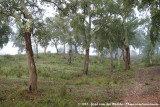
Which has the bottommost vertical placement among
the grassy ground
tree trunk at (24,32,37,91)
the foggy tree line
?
the grassy ground

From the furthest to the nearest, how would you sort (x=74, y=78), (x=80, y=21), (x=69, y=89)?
(x=80, y=21)
(x=74, y=78)
(x=69, y=89)

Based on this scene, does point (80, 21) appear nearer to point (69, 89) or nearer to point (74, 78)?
point (74, 78)

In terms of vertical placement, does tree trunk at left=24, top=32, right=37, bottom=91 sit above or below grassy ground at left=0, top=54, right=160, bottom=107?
above

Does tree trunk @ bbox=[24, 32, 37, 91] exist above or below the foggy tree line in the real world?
below

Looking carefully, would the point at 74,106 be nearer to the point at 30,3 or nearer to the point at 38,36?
the point at 38,36

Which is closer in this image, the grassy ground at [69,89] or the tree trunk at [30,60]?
the grassy ground at [69,89]

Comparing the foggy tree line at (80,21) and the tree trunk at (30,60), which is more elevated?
the foggy tree line at (80,21)

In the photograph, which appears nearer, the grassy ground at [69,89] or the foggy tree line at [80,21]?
the grassy ground at [69,89]

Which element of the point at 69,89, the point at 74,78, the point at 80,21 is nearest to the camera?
the point at 69,89

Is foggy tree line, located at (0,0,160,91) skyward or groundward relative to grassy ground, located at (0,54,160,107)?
skyward

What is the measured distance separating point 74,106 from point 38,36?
6.07 m

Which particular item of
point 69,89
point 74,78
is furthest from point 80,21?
point 69,89

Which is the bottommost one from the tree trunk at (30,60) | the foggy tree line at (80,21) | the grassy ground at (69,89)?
the grassy ground at (69,89)

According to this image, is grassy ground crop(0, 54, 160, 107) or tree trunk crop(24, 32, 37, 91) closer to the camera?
grassy ground crop(0, 54, 160, 107)
